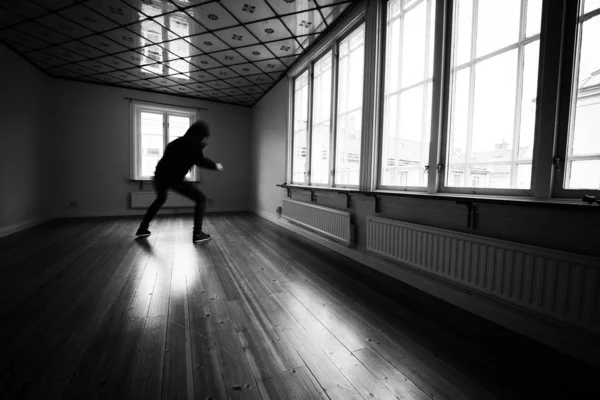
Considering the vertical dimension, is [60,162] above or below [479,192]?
above

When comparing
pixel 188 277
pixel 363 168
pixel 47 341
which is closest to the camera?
pixel 47 341

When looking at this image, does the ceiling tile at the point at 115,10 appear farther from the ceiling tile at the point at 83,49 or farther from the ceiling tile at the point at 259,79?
the ceiling tile at the point at 259,79

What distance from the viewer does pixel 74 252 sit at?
2.89 metres

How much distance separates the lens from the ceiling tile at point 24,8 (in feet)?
9.72

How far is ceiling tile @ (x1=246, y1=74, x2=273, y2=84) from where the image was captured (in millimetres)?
5046

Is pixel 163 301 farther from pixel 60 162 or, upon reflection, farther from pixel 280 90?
pixel 60 162

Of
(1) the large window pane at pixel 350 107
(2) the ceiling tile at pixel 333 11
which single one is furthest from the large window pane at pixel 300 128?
(2) the ceiling tile at pixel 333 11

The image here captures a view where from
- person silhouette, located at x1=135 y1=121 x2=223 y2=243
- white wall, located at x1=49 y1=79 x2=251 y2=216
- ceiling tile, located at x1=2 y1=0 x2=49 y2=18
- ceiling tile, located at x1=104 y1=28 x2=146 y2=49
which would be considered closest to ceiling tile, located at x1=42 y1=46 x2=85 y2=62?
ceiling tile, located at x1=2 y1=0 x2=49 y2=18

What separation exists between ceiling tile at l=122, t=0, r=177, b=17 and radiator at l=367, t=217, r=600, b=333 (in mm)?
3605

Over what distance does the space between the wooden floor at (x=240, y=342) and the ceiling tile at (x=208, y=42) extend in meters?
3.22

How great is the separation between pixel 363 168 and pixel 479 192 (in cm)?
116

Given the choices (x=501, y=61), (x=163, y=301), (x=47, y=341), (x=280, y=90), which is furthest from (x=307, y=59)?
(x=47, y=341)

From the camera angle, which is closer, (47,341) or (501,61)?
(47,341)

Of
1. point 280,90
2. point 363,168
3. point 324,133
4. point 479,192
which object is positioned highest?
point 280,90
